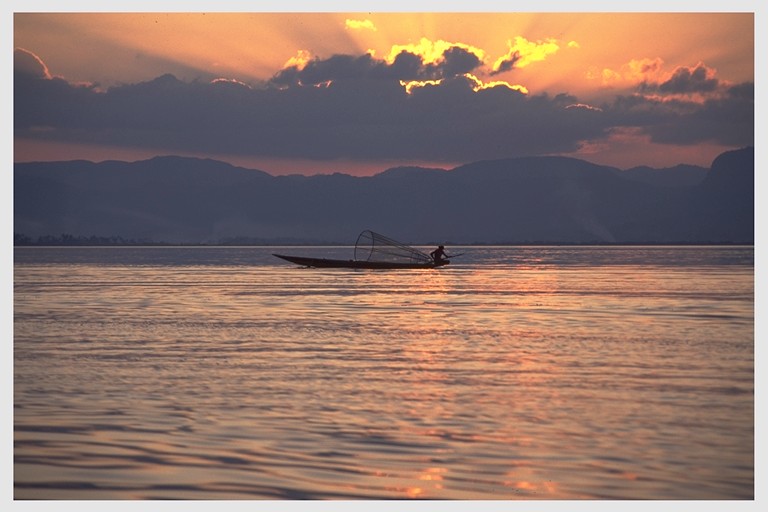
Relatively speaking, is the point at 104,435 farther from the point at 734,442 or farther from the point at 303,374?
the point at 734,442

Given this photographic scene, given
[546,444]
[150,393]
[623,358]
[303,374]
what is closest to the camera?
[546,444]

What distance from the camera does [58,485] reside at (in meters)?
13.5

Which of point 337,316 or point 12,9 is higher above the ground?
point 12,9

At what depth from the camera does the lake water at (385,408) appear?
44.5 feet

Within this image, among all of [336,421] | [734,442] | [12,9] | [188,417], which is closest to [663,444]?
[734,442]

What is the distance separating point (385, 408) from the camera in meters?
18.3

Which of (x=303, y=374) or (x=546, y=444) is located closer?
(x=546, y=444)

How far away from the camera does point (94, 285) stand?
65.4 metres

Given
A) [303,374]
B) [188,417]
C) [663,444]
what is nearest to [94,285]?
[303,374]

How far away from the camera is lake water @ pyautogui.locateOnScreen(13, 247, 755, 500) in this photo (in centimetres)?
1358

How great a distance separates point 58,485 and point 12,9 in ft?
36.7

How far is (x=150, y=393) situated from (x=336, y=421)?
4.56 meters

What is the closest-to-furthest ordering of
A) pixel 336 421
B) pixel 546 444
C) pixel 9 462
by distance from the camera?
pixel 9 462 < pixel 546 444 < pixel 336 421

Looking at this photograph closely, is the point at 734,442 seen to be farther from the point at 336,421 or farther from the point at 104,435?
the point at 104,435
